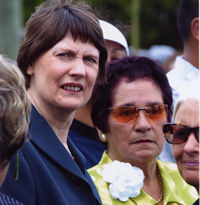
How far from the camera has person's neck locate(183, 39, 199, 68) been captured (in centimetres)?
496

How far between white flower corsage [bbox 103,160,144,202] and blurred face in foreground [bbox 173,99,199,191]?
0.89ft

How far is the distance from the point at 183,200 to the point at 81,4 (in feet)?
3.97

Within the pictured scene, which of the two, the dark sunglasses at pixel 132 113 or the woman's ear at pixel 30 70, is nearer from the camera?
the woman's ear at pixel 30 70

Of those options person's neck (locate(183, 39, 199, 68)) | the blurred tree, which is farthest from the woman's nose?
the blurred tree

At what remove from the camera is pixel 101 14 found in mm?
4316

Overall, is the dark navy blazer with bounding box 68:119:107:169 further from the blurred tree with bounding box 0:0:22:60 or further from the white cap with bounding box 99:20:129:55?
the blurred tree with bounding box 0:0:22:60

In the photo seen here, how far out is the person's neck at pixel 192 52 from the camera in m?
4.96

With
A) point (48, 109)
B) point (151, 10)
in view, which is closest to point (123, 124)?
point (48, 109)

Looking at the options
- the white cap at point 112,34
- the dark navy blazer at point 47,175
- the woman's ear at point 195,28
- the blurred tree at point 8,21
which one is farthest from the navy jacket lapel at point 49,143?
the blurred tree at point 8,21

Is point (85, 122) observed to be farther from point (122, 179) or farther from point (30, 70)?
point (30, 70)

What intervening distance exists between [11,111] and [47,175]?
60 cm

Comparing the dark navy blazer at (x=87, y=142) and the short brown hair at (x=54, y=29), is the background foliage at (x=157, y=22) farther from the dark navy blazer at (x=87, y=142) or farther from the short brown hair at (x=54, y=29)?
the short brown hair at (x=54, y=29)

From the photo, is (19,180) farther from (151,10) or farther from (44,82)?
(151,10)

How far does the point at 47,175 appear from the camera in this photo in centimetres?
263
